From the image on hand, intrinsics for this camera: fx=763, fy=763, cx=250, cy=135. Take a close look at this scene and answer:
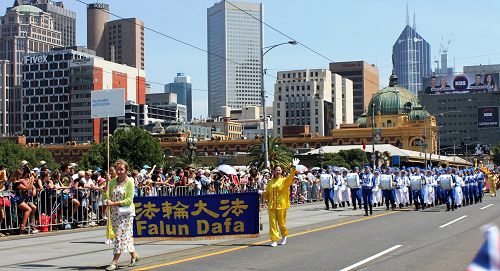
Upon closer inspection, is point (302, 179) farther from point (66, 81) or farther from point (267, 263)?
point (66, 81)

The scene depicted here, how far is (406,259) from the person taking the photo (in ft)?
41.3

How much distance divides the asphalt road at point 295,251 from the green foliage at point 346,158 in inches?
2854

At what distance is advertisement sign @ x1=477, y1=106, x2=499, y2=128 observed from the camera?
6599 inches

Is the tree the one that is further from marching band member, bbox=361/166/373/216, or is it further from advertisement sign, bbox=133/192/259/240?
advertisement sign, bbox=133/192/259/240

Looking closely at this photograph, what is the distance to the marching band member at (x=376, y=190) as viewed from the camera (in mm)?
28855

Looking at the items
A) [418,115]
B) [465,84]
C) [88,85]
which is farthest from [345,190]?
[465,84]

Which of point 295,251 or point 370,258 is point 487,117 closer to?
point 295,251

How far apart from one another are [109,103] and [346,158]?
84.5 meters

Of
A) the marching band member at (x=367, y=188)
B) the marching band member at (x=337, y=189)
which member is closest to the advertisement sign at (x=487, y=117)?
the marching band member at (x=337, y=189)

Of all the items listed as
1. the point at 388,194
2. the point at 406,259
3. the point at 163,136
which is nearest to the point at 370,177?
the point at 388,194

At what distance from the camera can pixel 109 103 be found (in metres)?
17.9

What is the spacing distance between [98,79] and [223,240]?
159m

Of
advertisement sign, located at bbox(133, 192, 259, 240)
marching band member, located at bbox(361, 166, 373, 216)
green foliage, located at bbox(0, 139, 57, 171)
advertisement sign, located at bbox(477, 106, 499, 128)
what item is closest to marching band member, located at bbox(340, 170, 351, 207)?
marching band member, located at bbox(361, 166, 373, 216)

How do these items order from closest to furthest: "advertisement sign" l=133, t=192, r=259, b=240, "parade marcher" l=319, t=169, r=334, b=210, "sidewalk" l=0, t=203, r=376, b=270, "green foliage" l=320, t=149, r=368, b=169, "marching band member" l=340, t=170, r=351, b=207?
"sidewalk" l=0, t=203, r=376, b=270
"advertisement sign" l=133, t=192, r=259, b=240
"parade marcher" l=319, t=169, r=334, b=210
"marching band member" l=340, t=170, r=351, b=207
"green foliage" l=320, t=149, r=368, b=169
